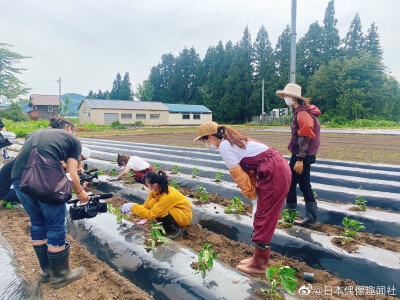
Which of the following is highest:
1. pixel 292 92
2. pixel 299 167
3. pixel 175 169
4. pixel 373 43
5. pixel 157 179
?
pixel 373 43

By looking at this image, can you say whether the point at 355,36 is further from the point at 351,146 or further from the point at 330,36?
the point at 351,146

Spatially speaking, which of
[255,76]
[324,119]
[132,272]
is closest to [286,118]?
[324,119]

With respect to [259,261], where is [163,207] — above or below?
above

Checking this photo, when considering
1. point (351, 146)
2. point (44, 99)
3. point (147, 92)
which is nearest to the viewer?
point (351, 146)

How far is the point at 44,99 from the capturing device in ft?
147

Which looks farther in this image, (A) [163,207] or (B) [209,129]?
(A) [163,207]

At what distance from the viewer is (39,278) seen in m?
2.78

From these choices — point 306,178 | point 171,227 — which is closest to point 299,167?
point 306,178

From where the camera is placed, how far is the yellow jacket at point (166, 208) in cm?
352

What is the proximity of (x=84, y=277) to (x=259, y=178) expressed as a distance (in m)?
2.01

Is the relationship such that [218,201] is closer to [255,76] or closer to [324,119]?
[324,119]

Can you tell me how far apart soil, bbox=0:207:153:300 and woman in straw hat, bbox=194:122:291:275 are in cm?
110

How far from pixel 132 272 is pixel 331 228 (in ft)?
8.43

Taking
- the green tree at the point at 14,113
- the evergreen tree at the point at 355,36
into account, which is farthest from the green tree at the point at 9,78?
the evergreen tree at the point at 355,36
